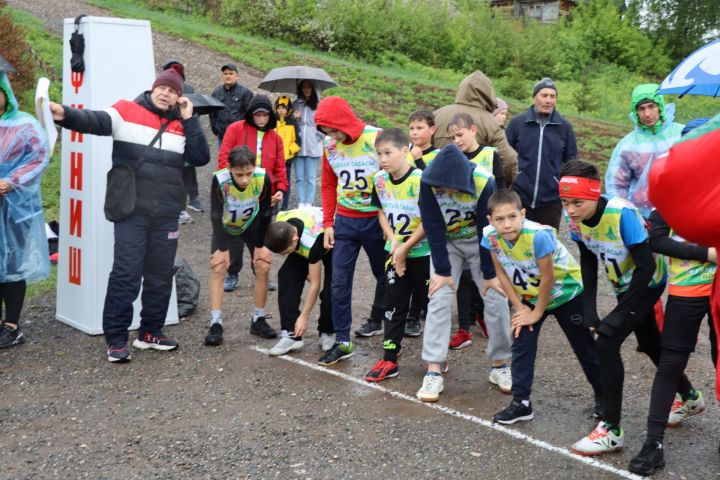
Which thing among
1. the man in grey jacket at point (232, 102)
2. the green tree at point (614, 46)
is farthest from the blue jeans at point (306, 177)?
the green tree at point (614, 46)

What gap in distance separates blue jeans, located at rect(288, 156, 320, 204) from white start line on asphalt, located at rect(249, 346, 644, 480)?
16.7ft

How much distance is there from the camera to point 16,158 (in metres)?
6.91

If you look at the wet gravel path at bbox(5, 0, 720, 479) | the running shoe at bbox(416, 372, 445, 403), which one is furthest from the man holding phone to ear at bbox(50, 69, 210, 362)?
the running shoe at bbox(416, 372, 445, 403)

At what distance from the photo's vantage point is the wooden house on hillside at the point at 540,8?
43125 millimetres

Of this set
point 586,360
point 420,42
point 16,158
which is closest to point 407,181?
point 586,360

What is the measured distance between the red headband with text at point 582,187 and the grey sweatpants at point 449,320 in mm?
1243

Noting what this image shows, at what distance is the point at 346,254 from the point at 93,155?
2435 millimetres

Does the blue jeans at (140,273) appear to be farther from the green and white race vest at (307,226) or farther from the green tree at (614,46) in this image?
the green tree at (614,46)

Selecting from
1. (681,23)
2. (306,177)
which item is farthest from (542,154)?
(681,23)

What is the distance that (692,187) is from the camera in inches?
97.7

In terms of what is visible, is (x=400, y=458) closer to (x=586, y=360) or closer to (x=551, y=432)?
(x=551, y=432)

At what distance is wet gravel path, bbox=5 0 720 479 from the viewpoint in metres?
4.77

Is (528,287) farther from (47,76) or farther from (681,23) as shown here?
(681,23)

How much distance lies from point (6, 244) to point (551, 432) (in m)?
4.70
